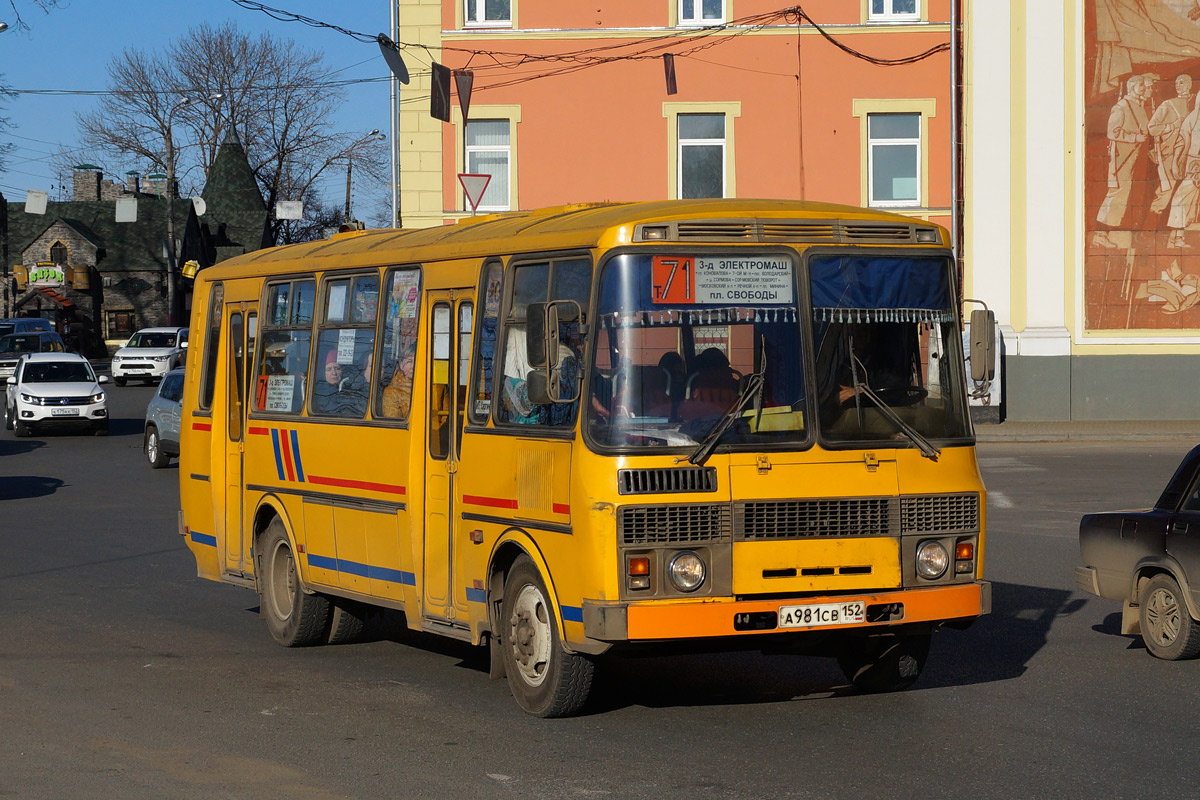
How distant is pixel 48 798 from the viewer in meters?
6.55

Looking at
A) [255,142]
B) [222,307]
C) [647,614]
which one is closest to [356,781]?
[647,614]

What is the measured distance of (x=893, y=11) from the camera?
33875 mm

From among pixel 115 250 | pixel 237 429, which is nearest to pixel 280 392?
pixel 237 429

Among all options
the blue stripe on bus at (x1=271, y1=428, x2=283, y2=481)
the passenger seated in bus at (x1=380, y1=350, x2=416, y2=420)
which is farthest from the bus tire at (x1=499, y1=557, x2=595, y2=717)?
the blue stripe on bus at (x1=271, y1=428, x2=283, y2=481)

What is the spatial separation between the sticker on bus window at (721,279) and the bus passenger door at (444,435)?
151 cm

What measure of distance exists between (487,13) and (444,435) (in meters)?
26.4

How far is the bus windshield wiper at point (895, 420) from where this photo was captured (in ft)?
25.9

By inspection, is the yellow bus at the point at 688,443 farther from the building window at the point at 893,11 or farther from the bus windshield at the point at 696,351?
the building window at the point at 893,11

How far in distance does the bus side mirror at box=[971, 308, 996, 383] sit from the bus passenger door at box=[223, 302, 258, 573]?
5363 mm

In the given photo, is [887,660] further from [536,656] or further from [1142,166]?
[1142,166]

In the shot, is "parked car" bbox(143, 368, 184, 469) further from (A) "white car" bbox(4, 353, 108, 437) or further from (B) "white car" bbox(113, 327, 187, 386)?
(B) "white car" bbox(113, 327, 187, 386)

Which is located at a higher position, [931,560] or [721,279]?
[721,279]

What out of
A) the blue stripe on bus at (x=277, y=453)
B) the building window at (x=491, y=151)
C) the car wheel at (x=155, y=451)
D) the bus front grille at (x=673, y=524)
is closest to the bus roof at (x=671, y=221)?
the bus front grille at (x=673, y=524)

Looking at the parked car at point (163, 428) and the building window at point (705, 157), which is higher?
the building window at point (705, 157)
